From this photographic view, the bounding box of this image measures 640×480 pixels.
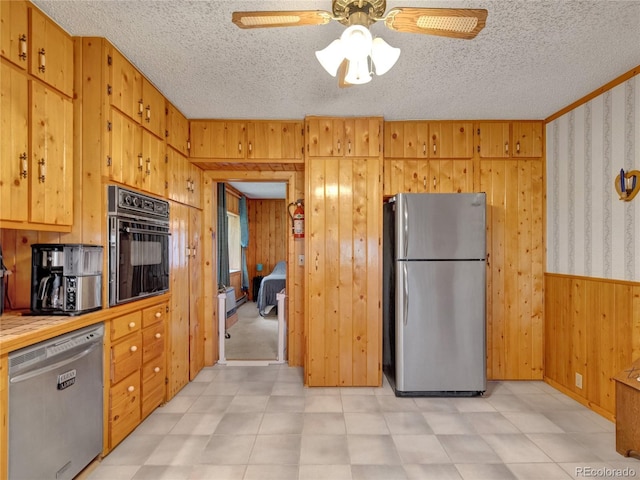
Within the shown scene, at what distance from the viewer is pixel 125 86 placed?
2236mm

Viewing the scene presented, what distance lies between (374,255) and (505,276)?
1323 millimetres

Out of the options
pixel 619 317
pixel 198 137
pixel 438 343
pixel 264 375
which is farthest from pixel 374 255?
pixel 198 137

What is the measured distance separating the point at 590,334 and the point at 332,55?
A: 293 centimetres

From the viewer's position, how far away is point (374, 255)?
10.5 ft

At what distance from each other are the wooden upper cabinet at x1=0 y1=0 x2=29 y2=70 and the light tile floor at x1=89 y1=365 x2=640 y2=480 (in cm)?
223

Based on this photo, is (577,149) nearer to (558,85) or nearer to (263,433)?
(558,85)

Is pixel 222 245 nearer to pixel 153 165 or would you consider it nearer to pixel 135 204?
pixel 153 165

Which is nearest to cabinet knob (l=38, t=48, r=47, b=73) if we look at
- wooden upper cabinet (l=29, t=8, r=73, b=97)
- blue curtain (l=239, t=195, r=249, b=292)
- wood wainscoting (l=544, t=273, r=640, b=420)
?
wooden upper cabinet (l=29, t=8, r=73, b=97)

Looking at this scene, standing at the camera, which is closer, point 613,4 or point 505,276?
point 613,4

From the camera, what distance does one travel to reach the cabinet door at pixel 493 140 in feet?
10.9

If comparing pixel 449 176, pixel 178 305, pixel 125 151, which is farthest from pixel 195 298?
pixel 449 176

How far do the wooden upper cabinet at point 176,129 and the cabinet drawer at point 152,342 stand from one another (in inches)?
60.4

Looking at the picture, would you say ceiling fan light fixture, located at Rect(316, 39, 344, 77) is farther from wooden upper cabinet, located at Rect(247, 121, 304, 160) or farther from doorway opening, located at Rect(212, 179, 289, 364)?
doorway opening, located at Rect(212, 179, 289, 364)

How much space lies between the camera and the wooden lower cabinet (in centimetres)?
207
